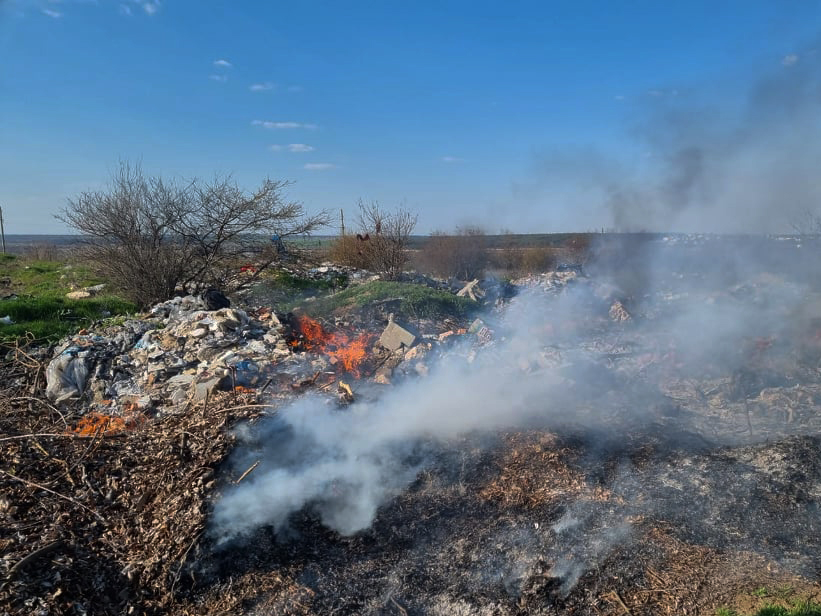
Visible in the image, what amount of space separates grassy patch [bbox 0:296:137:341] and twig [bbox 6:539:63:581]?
6844 millimetres

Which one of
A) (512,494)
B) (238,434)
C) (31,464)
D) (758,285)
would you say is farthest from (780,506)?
(758,285)

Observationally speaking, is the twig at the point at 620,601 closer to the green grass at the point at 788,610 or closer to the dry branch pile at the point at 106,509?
the green grass at the point at 788,610

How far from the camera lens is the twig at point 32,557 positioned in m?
3.17

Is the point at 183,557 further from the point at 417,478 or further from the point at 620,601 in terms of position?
the point at 620,601

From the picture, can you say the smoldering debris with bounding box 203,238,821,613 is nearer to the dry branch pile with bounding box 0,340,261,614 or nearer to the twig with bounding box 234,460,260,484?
the twig with bounding box 234,460,260,484

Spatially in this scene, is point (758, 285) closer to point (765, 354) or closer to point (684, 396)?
point (765, 354)

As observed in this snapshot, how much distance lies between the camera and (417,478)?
4.73m

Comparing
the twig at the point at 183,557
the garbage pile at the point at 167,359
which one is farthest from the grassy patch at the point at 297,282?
the twig at the point at 183,557

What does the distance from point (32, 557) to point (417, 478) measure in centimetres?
285

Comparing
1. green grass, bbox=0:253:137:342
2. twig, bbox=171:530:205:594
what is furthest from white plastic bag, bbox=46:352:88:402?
twig, bbox=171:530:205:594

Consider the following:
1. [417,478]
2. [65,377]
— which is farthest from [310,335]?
[417,478]

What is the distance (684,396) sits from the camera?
6785mm

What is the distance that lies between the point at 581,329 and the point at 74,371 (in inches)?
320

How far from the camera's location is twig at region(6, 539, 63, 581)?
10.4 feet
